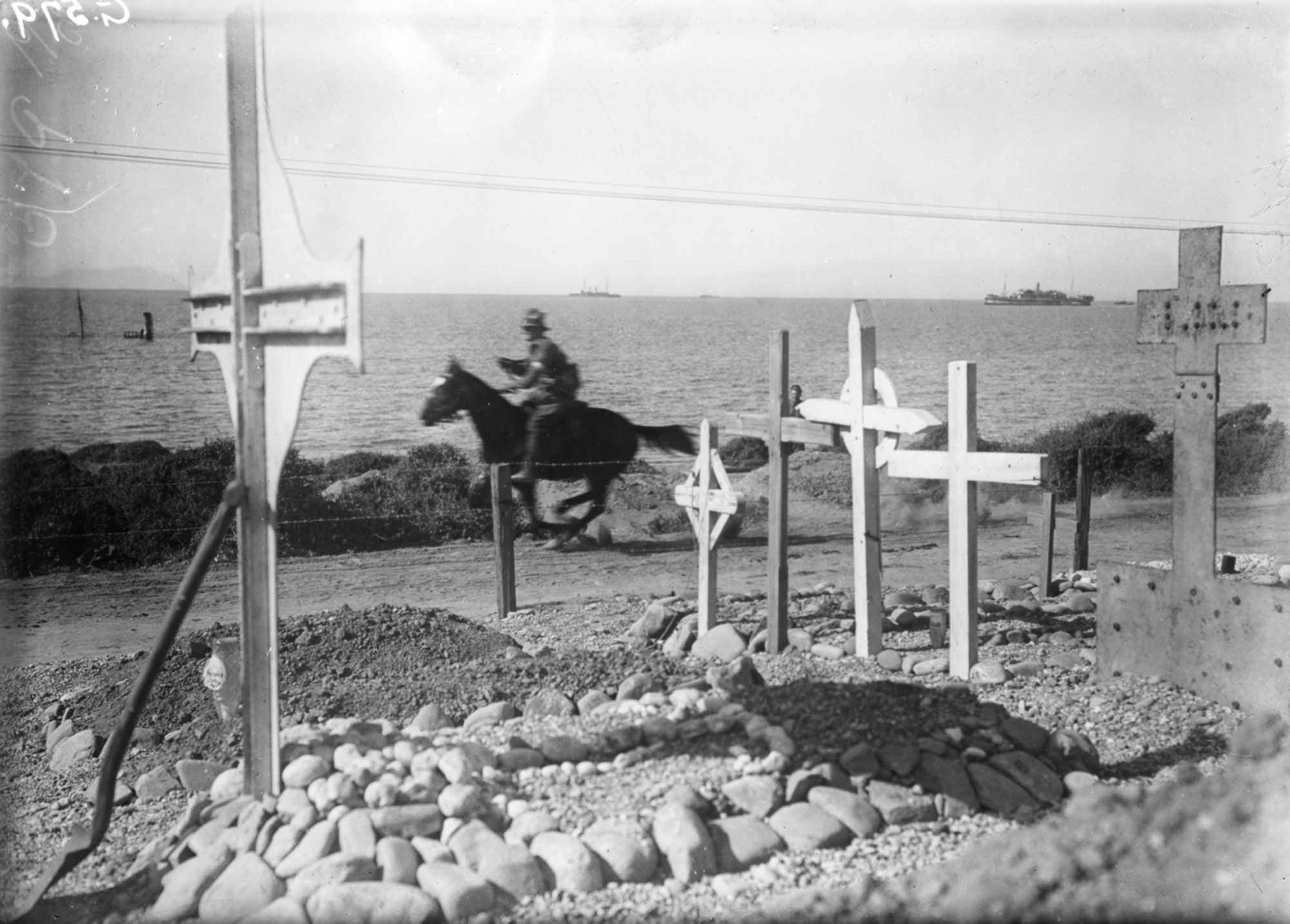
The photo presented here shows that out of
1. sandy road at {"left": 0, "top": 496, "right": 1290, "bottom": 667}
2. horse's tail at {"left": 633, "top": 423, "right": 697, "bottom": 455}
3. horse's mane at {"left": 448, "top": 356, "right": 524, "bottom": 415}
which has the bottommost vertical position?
sandy road at {"left": 0, "top": 496, "right": 1290, "bottom": 667}

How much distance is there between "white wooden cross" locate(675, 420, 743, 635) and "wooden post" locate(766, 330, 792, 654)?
13.1 inches

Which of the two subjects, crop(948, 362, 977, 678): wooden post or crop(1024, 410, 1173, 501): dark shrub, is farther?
crop(1024, 410, 1173, 501): dark shrub

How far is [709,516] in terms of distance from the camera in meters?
7.83

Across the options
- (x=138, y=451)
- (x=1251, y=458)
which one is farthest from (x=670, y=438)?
Answer: (x=1251, y=458)

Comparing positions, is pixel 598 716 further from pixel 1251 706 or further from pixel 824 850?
pixel 1251 706

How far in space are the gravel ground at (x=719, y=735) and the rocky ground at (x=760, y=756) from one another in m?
0.01

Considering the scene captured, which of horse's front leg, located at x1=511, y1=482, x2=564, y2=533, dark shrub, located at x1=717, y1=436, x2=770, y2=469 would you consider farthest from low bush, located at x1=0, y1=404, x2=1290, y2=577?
horse's front leg, located at x1=511, y1=482, x2=564, y2=533

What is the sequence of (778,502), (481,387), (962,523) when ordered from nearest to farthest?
(962,523)
(778,502)
(481,387)

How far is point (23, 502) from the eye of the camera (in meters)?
12.9

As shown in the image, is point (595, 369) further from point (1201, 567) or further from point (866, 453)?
point (1201, 567)

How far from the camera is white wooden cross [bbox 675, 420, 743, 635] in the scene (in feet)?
25.4

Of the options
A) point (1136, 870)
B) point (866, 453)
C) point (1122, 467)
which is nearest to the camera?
point (1136, 870)

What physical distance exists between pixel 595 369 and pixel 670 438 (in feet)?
99.4

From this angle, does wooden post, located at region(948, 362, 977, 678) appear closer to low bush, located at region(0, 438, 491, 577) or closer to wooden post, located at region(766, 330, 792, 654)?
wooden post, located at region(766, 330, 792, 654)
